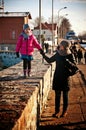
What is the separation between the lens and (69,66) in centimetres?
667

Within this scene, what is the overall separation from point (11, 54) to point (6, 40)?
15560 millimetres

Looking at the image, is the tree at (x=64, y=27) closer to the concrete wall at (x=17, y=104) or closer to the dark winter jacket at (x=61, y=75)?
the dark winter jacket at (x=61, y=75)

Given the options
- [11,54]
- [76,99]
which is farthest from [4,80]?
[11,54]

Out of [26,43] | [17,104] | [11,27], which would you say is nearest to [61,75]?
[26,43]

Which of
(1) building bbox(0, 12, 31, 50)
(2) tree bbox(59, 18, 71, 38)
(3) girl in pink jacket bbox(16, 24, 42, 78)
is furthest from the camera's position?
(2) tree bbox(59, 18, 71, 38)

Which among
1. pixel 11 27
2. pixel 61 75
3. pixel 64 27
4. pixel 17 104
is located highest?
pixel 17 104

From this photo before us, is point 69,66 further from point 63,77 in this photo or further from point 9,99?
point 9,99

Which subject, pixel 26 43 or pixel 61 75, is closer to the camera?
pixel 61 75

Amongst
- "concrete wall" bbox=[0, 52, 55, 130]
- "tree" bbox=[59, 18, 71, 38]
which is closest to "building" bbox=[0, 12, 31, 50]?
"concrete wall" bbox=[0, 52, 55, 130]

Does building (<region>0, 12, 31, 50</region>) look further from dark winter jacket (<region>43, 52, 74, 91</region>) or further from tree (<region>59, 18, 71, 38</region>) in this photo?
tree (<region>59, 18, 71, 38</region>)

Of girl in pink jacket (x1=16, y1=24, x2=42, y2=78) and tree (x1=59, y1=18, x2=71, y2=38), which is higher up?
girl in pink jacket (x1=16, y1=24, x2=42, y2=78)

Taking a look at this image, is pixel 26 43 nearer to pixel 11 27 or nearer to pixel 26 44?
pixel 26 44

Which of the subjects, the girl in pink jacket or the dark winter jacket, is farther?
the girl in pink jacket

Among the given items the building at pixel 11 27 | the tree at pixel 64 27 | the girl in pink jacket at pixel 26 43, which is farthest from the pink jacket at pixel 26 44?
the tree at pixel 64 27
